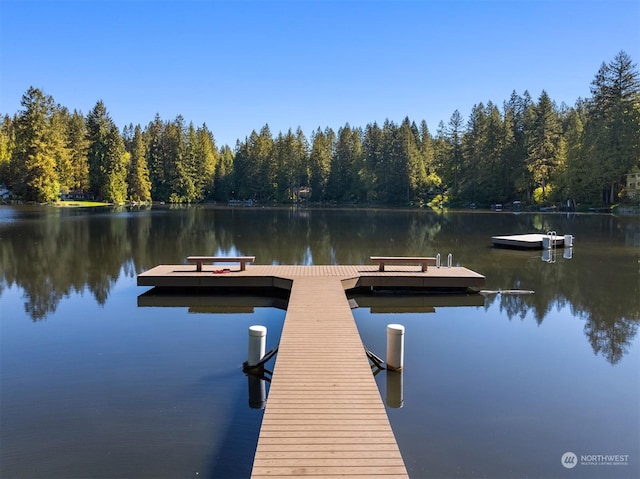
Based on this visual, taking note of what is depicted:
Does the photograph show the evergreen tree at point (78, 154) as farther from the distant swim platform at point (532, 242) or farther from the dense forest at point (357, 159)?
the distant swim platform at point (532, 242)

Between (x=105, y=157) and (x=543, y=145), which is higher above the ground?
(x=543, y=145)

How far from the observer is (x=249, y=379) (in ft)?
24.4

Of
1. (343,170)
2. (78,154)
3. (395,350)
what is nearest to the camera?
(395,350)

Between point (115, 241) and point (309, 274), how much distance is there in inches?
612

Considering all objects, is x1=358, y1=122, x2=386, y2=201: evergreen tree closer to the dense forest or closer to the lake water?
the dense forest

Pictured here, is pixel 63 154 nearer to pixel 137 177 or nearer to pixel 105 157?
pixel 105 157

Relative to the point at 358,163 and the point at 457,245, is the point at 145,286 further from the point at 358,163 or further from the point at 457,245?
the point at 358,163

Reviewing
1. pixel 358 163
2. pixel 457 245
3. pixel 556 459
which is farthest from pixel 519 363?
pixel 358 163
